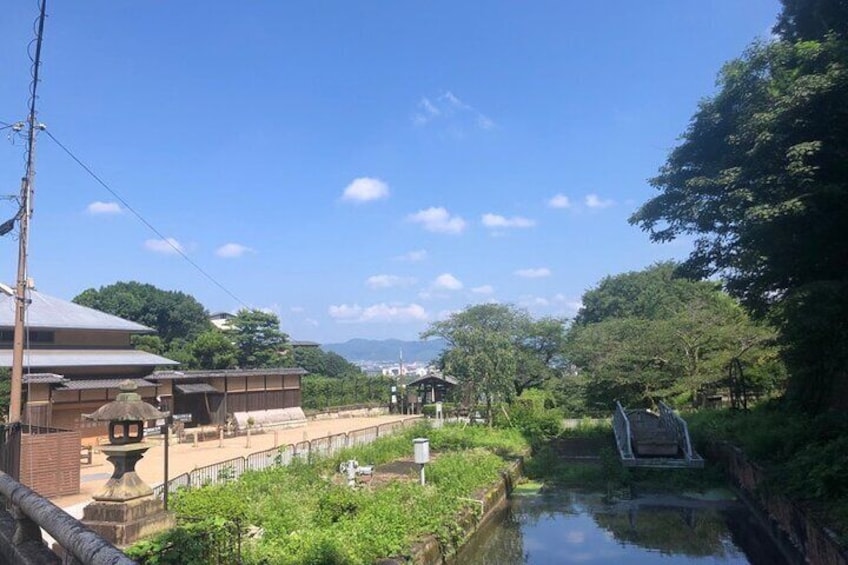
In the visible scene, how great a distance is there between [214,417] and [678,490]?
26.1 meters

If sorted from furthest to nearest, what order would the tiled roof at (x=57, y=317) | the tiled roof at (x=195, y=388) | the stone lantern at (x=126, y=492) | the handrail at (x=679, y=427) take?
1. the tiled roof at (x=195, y=388)
2. the tiled roof at (x=57, y=317)
3. the handrail at (x=679, y=427)
4. the stone lantern at (x=126, y=492)

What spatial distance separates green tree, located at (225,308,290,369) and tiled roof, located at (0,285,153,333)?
770 inches

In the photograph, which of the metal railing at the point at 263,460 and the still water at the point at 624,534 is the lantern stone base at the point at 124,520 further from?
the still water at the point at 624,534

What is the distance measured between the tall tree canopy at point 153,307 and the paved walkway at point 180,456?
96.4ft

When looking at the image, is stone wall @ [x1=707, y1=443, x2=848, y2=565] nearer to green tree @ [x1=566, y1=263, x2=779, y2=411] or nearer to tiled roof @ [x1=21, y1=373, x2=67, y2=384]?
green tree @ [x1=566, y1=263, x2=779, y2=411]

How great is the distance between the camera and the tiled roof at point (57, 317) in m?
28.3

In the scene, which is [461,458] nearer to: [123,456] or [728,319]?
[123,456]

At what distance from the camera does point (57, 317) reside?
3011 cm

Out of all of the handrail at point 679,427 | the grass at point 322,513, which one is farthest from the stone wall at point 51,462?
the handrail at point 679,427

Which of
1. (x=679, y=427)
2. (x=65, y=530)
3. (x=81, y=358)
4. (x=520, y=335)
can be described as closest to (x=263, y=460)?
(x=679, y=427)

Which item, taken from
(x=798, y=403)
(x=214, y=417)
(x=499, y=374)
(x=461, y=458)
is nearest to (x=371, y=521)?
(x=461, y=458)

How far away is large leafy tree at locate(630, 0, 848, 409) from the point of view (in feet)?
34.0

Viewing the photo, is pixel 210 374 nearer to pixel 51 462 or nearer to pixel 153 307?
pixel 51 462

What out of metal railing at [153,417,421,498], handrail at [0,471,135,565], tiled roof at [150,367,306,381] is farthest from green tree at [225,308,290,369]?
handrail at [0,471,135,565]
